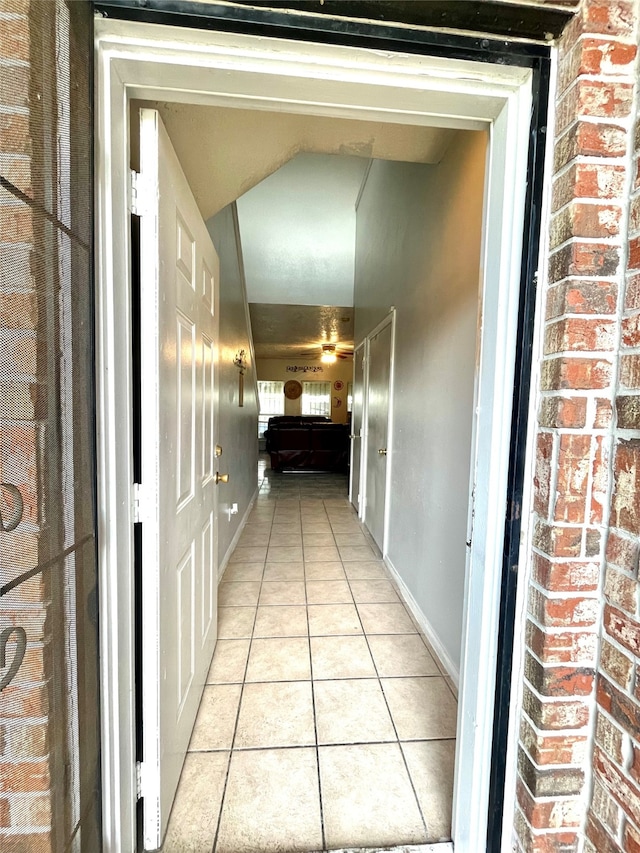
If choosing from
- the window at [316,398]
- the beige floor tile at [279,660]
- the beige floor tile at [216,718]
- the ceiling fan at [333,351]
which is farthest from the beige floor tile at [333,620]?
the window at [316,398]

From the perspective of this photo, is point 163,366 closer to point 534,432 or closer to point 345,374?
point 534,432

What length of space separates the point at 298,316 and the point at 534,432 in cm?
521

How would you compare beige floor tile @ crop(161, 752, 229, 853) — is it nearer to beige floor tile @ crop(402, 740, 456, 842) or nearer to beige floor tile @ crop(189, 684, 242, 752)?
beige floor tile @ crop(189, 684, 242, 752)

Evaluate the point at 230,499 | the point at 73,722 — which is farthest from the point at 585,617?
the point at 230,499

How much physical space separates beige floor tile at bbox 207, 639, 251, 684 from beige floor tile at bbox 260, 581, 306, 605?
0.42 meters

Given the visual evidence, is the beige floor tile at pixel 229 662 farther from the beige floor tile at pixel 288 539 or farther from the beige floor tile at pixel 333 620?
the beige floor tile at pixel 288 539

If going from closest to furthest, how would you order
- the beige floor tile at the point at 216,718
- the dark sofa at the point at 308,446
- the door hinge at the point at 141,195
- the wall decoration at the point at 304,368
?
the door hinge at the point at 141,195 → the beige floor tile at the point at 216,718 → the dark sofa at the point at 308,446 → the wall decoration at the point at 304,368

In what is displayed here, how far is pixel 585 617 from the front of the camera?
2.49 feet

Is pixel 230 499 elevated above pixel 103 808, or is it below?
above

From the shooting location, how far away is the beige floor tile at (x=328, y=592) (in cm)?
240

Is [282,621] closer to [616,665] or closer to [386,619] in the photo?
[386,619]

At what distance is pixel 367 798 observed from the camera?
1199mm

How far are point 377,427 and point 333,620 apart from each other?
1726 millimetres

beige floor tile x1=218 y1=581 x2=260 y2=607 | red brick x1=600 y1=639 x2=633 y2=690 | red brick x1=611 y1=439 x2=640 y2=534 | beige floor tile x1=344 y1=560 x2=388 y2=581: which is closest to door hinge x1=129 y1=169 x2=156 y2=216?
red brick x1=611 y1=439 x2=640 y2=534
